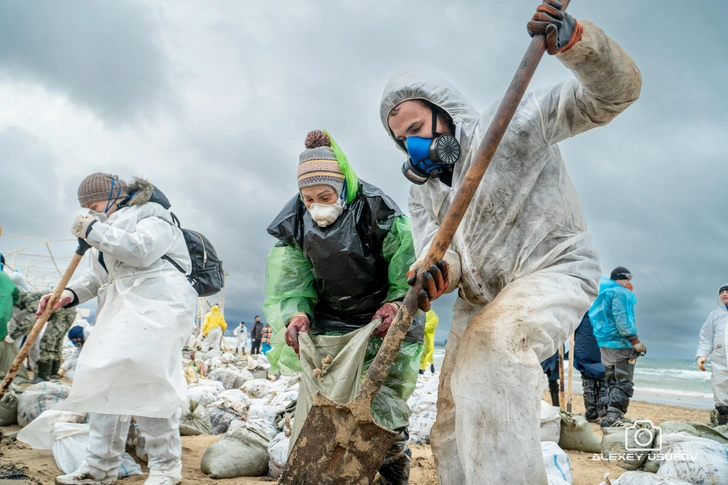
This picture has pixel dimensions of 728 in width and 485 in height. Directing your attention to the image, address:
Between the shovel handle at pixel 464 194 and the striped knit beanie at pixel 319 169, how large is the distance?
1.15 metres

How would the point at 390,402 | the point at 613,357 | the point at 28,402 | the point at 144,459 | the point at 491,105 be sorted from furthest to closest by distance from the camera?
the point at 613,357 → the point at 28,402 → the point at 144,459 → the point at 390,402 → the point at 491,105

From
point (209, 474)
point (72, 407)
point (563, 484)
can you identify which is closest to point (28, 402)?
point (72, 407)

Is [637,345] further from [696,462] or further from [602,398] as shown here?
[696,462]

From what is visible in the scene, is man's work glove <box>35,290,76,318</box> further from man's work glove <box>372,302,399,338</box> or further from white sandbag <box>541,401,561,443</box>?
white sandbag <box>541,401,561,443</box>

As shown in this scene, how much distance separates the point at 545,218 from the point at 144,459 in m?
3.24

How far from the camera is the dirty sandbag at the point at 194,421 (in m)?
4.20

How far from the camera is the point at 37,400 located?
4.27 m

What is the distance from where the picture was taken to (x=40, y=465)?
10.6ft

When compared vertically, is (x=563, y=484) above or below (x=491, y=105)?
below

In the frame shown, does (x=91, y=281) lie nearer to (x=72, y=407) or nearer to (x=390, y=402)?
(x=72, y=407)

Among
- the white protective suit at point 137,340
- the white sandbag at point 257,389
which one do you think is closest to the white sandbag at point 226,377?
the white sandbag at point 257,389

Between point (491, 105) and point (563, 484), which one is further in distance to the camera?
point (563, 484)

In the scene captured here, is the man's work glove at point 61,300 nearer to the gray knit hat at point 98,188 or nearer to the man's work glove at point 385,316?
the gray knit hat at point 98,188

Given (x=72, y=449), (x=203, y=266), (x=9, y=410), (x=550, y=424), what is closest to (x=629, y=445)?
(x=550, y=424)
